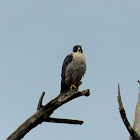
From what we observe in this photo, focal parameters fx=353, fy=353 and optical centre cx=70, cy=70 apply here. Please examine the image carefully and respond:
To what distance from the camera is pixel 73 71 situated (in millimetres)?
9406

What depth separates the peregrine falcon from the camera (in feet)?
30.8

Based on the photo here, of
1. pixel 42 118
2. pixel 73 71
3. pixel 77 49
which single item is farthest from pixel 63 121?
pixel 77 49

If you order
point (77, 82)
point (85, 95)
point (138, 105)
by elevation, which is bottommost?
point (138, 105)

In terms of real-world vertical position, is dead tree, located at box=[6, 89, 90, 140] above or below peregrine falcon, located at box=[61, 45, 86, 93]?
below

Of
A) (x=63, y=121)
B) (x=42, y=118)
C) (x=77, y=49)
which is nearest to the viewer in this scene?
(x=42, y=118)

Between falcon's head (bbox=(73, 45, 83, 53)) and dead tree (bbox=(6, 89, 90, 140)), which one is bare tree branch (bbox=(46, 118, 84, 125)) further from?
falcon's head (bbox=(73, 45, 83, 53))

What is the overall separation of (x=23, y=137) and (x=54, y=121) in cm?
67

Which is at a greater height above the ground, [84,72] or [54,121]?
[84,72]

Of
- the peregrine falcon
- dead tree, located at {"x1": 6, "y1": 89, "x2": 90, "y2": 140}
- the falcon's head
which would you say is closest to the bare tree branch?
dead tree, located at {"x1": 6, "y1": 89, "x2": 90, "y2": 140}

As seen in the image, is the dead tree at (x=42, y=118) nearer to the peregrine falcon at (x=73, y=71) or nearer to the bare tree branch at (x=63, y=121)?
the bare tree branch at (x=63, y=121)

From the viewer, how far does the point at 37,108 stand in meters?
6.25

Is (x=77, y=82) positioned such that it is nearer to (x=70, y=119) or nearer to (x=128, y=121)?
(x=70, y=119)

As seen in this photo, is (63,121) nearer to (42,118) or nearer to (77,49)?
(42,118)

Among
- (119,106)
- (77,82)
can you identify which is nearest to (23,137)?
(119,106)
